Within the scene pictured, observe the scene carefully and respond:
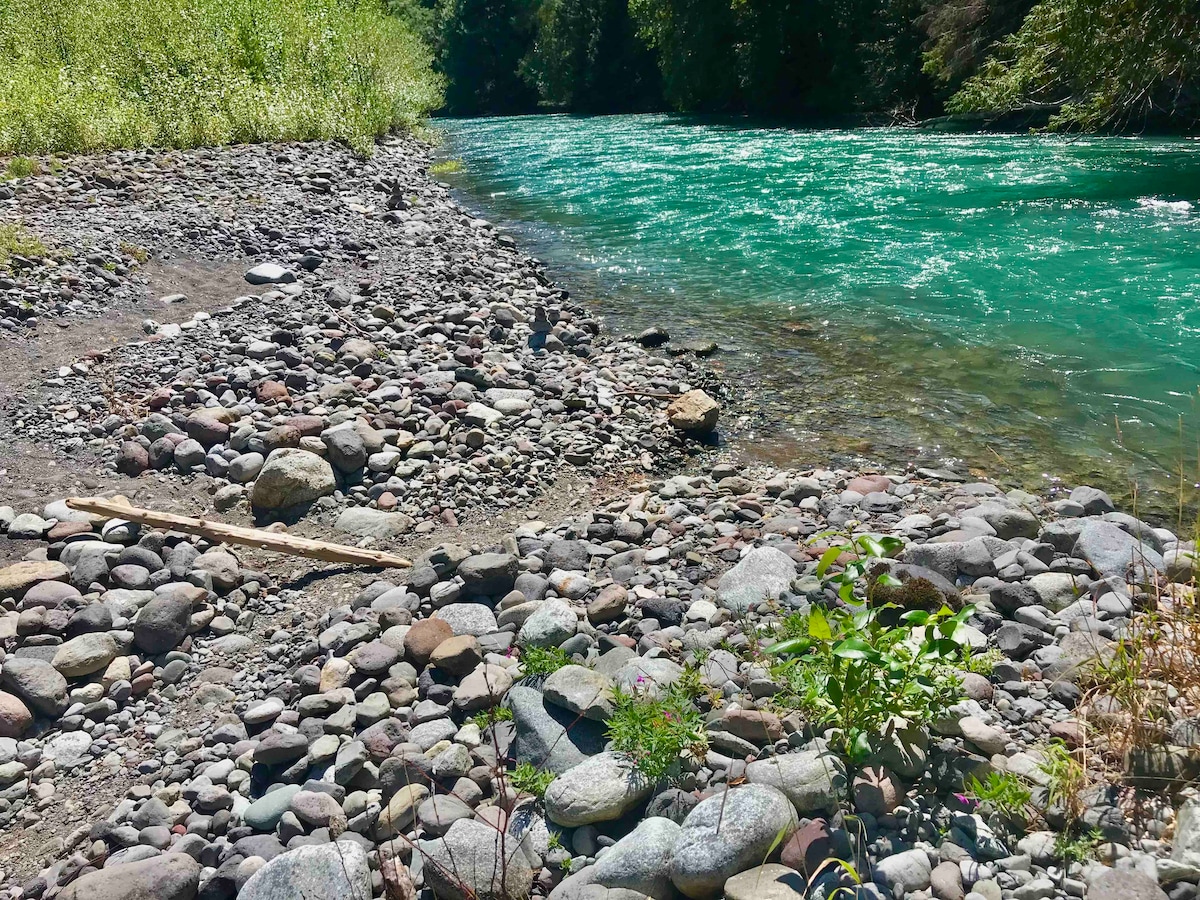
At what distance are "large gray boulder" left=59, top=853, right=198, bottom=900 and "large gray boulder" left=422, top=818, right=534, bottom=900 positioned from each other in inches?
23.3

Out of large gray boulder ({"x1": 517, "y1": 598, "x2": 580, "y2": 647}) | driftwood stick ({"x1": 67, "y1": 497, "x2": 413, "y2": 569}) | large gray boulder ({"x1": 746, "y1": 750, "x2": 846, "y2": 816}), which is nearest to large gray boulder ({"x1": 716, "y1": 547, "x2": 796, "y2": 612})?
large gray boulder ({"x1": 517, "y1": 598, "x2": 580, "y2": 647})

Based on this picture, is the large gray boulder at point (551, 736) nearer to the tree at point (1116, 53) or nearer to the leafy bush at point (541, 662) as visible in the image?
the leafy bush at point (541, 662)

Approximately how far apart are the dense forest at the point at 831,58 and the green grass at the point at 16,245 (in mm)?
14175

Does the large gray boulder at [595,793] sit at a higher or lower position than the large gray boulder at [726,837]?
lower

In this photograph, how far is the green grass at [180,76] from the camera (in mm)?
12051

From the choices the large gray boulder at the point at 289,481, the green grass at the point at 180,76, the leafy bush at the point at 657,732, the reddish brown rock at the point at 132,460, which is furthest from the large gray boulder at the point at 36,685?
the green grass at the point at 180,76

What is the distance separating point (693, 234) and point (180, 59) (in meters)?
11.6

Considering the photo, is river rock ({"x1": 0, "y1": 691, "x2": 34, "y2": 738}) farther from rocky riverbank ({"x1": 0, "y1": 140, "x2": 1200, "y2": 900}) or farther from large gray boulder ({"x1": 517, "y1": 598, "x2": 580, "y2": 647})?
large gray boulder ({"x1": 517, "y1": 598, "x2": 580, "y2": 647})

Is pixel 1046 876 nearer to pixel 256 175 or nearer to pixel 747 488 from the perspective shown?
pixel 747 488

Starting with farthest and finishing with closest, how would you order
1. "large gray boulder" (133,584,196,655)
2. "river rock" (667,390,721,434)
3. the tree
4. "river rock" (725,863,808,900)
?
the tree → "river rock" (667,390,721,434) → "large gray boulder" (133,584,196,655) → "river rock" (725,863,808,900)

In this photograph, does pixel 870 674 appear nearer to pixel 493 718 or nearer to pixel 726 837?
pixel 726 837

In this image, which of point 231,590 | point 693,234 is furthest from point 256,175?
point 231,590

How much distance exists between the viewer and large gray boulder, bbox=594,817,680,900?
2.44 m

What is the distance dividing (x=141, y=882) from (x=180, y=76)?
56.3 ft
